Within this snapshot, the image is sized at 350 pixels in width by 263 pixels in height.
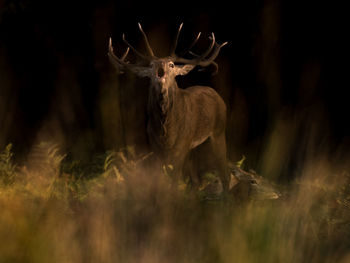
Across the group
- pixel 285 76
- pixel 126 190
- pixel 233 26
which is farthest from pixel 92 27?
pixel 126 190

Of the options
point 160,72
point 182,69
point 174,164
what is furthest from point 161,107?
point 174,164

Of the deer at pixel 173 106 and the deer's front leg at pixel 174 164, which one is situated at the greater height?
the deer at pixel 173 106

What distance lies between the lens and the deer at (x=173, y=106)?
16.0 feet

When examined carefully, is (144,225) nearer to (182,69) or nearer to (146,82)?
(182,69)

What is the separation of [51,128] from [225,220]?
4460mm

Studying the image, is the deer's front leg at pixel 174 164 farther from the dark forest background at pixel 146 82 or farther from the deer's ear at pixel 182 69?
the dark forest background at pixel 146 82

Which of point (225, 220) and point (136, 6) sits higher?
point (136, 6)

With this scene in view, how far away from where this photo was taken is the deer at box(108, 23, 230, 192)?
489 centimetres

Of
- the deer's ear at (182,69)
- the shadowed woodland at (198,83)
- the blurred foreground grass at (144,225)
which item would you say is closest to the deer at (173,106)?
the deer's ear at (182,69)

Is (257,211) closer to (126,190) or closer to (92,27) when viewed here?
(126,190)

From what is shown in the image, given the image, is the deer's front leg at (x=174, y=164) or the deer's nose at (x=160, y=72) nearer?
the deer's nose at (x=160, y=72)

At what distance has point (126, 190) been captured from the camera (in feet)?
13.3

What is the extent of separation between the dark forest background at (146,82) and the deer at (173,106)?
47.0 inches

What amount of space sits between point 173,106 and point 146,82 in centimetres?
196
